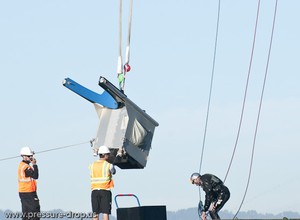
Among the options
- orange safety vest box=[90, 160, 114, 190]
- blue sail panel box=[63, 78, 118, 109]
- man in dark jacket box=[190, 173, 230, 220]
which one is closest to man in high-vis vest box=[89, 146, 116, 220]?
orange safety vest box=[90, 160, 114, 190]

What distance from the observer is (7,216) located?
29.2 metres

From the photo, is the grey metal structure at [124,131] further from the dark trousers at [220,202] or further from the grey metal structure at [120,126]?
the dark trousers at [220,202]

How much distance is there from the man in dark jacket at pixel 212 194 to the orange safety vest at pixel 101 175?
434 cm

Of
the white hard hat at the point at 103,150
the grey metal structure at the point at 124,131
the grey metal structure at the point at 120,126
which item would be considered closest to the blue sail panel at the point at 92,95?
the grey metal structure at the point at 120,126

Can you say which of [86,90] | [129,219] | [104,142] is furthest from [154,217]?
[86,90]

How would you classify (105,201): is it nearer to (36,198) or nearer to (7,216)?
(36,198)

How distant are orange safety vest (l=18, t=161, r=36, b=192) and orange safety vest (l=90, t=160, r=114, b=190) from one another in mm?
1821

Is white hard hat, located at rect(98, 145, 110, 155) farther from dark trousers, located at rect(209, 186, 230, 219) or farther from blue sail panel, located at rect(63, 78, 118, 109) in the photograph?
dark trousers, located at rect(209, 186, 230, 219)

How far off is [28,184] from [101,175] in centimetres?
227

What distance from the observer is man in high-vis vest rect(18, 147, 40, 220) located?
26766mm

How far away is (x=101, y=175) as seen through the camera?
26250mm

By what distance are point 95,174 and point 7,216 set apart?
4321 mm

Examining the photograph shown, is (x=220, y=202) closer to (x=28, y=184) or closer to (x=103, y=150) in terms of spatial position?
(x=103, y=150)

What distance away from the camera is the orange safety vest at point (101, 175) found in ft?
85.9
